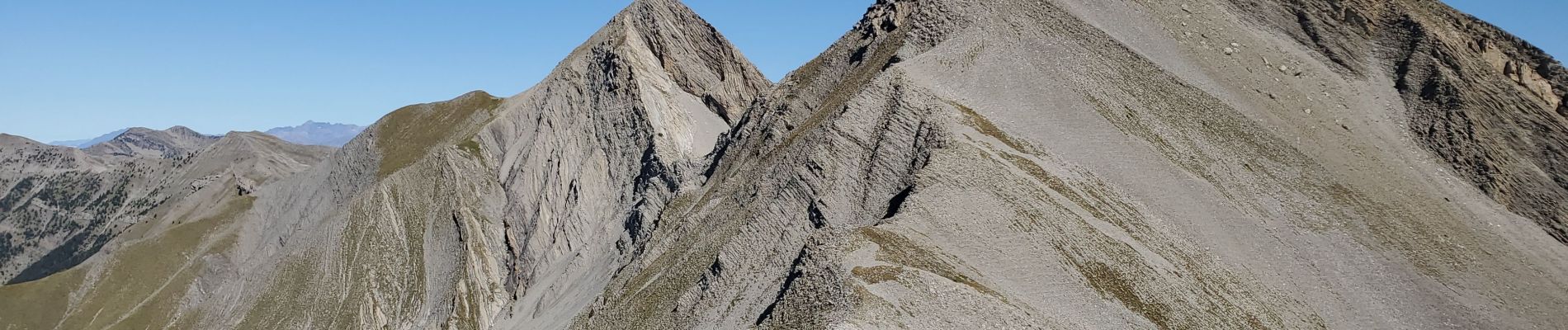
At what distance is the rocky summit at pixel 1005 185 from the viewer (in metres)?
44.0

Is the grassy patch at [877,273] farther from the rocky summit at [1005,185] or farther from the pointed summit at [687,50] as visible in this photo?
the pointed summit at [687,50]

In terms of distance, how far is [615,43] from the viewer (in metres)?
84.3

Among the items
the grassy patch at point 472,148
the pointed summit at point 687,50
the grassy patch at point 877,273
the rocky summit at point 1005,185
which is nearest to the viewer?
the grassy patch at point 877,273

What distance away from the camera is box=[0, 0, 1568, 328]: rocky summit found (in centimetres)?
4403

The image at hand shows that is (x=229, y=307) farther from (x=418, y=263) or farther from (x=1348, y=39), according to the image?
(x=1348, y=39)

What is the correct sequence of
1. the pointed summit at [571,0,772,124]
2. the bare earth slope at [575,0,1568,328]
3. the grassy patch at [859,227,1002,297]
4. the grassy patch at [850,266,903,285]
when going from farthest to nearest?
the pointed summit at [571,0,772,124] → the bare earth slope at [575,0,1568,328] → the grassy patch at [859,227,1002,297] → the grassy patch at [850,266,903,285]

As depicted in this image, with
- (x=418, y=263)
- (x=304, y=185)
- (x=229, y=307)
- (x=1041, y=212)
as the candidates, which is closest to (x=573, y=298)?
(x=418, y=263)

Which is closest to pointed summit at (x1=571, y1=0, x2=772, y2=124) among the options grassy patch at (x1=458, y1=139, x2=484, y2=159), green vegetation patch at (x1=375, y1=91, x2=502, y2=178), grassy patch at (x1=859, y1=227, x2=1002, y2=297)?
grassy patch at (x1=458, y1=139, x2=484, y2=159)

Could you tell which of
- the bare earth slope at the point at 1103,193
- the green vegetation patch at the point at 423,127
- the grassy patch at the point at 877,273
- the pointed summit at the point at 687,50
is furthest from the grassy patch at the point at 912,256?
the green vegetation patch at the point at 423,127

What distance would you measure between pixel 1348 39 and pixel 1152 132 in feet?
70.4

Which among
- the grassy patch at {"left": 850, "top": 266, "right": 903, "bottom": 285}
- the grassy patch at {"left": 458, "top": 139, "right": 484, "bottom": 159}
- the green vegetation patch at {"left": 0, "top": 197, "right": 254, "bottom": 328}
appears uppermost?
the grassy patch at {"left": 458, "top": 139, "right": 484, "bottom": 159}

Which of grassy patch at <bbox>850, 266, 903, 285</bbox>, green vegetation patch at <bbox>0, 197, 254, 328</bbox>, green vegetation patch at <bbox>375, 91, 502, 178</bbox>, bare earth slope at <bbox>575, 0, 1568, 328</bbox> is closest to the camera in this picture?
grassy patch at <bbox>850, 266, 903, 285</bbox>

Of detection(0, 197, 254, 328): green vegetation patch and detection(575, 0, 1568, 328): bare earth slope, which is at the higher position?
detection(575, 0, 1568, 328): bare earth slope

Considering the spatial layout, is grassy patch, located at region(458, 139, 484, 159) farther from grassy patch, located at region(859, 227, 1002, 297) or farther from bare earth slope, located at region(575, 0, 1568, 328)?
grassy patch, located at region(859, 227, 1002, 297)
